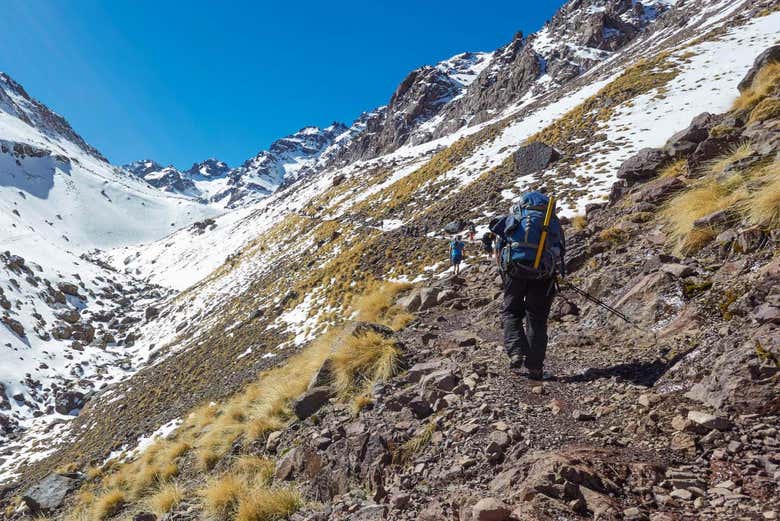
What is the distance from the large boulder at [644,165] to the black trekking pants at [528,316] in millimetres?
7350

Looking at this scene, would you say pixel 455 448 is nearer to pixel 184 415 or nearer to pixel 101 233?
pixel 184 415

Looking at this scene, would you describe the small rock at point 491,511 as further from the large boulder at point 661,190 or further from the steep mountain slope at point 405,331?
the large boulder at point 661,190

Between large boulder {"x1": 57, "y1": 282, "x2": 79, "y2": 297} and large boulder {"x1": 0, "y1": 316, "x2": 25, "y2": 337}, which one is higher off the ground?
large boulder {"x1": 57, "y1": 282, "x2": 79, "y2": 297}

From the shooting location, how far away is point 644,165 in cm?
1050

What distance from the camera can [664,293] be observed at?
201 inches

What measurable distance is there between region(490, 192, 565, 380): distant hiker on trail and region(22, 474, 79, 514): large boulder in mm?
10679

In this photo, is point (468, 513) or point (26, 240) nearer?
point (468, 513)

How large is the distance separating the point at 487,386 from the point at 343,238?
2364 centimetres

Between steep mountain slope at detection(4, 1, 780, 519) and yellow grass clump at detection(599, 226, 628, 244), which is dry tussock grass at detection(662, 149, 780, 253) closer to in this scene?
steep mountain slope at detection(4, 1, 780, 519)

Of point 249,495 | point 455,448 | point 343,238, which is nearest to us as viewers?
point 455,448

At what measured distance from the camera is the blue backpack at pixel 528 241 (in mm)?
4801

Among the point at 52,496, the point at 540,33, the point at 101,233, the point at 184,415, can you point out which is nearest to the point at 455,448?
the point at 52,496

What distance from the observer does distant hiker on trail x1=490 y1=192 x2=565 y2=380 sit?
4.79 metres

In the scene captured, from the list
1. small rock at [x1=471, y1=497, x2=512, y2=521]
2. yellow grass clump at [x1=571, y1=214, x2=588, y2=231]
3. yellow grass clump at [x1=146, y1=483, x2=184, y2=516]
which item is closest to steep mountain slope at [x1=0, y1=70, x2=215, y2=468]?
yellow grass clump at [x1=146, y1=483, x2=184, y2=516]
